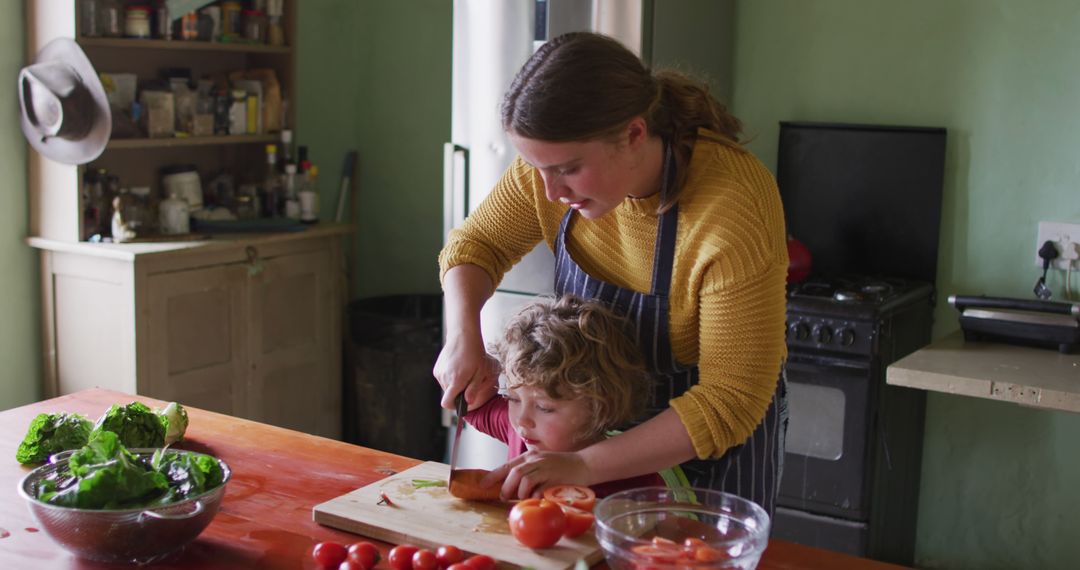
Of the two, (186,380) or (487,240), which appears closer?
(487,240)

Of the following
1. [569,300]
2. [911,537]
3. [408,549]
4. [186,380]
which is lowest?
[911,537]

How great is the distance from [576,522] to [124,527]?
62 cm

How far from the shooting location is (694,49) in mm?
3637

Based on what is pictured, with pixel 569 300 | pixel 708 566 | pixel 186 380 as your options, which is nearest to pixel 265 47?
pixel 186 380

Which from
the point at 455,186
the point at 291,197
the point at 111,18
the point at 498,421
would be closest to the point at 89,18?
the point at 111,18

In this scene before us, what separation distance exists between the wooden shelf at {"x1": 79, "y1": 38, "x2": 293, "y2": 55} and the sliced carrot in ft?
8.01

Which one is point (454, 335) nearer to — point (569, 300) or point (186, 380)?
point (569, 300)

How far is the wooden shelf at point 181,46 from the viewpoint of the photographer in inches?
144

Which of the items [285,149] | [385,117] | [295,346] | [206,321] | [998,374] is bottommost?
[295,346]

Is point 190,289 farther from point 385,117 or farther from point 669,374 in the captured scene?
point 669,374

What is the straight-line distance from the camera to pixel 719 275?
1.82 m

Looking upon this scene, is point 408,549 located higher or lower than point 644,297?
lower

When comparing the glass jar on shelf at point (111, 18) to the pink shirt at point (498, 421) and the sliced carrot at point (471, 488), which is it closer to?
the pink shirt at point (498, 421)

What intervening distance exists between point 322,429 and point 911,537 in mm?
2130
